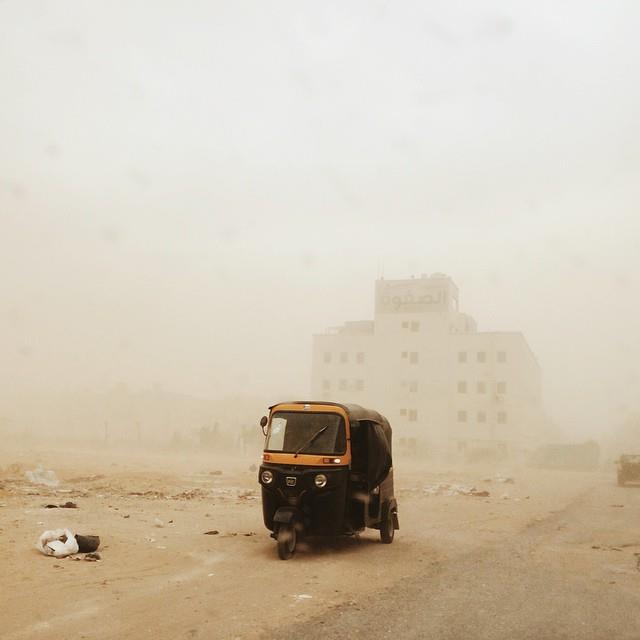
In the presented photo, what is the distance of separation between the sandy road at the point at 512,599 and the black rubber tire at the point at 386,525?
68.6 inches

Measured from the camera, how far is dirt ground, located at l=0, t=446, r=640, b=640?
703cm

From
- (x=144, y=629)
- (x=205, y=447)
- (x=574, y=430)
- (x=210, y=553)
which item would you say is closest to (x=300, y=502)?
(x=210, y=553)

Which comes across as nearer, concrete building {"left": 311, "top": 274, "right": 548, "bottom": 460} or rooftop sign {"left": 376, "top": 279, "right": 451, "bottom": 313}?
concrete building {"left": 311, "top": 274, "right": 548, "bottom": 460}

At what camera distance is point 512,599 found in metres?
8.36

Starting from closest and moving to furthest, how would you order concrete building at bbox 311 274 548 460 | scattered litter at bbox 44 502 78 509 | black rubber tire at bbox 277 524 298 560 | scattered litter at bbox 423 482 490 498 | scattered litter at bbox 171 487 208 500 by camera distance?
black rubber tire at bbox 277 524 298 560 → scattered litter at bbox 44 502 78 509 → scattered litter at bbox 171 487 208 500 → scattered litter at bbox 423 482 490 498 → concrete building at bbox 311 274 548 460

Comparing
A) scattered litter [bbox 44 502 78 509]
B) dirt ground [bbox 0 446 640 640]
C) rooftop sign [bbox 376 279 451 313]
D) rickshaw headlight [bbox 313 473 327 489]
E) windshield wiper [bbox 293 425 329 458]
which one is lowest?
scattered litter [bbox 44 502 78 509]

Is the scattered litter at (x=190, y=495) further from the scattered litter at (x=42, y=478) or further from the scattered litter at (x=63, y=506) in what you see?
the scattered litter at (x=42, y=478)

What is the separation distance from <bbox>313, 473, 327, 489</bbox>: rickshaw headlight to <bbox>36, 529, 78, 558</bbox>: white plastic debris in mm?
4167

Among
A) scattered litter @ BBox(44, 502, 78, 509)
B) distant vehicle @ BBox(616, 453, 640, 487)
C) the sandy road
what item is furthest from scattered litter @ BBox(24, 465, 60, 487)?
distant vehicle @ BBox(616, 453, 640, 487)

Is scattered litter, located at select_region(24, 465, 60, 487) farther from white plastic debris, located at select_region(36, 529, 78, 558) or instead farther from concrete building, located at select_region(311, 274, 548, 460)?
concrete building, located at select_region(311, 274, 548, 460)

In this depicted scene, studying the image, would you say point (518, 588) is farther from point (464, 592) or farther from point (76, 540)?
point (76, 540)

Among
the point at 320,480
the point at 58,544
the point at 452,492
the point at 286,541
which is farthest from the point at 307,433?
the point at 452,492

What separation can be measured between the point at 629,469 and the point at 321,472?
28.7 meters

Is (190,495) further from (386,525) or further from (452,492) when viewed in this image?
(452,492)
